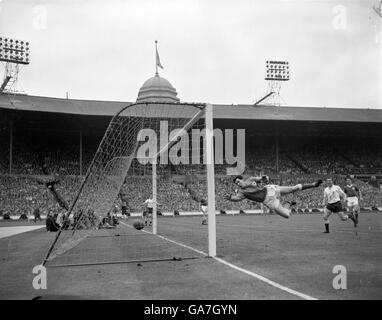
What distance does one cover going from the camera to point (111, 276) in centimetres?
836

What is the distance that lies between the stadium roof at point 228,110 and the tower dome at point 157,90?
35.6ft

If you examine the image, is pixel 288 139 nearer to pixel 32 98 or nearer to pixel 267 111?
pixel 267 111

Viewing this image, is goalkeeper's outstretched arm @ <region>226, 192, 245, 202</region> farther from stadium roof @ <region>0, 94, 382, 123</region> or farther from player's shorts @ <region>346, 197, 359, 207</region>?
stadium roof @ <region>0, 94, 382, 123</region>

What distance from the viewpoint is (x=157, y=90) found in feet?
218

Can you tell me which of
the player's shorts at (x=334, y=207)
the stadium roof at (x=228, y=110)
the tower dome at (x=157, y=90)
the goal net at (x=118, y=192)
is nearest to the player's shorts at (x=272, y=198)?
the goal net at (x=118, y=192)

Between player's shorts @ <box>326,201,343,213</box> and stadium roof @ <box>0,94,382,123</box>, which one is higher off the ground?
stadium roof @ <box>0,94,382,123</box>

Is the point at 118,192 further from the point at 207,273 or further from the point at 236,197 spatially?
the point at 207,273

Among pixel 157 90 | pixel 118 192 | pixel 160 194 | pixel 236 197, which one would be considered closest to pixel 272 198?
pixel 236 197

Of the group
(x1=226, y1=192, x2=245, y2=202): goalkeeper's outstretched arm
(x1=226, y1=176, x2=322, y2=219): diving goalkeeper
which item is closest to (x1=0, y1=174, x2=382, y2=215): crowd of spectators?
(x1=226, y1=176, x2=322, y2=219): diving goalkeeper

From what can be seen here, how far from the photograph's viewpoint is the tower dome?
66312 mm

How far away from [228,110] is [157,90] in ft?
48.0

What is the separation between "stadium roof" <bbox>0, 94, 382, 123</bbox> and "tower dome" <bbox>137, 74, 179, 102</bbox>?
35.6ft

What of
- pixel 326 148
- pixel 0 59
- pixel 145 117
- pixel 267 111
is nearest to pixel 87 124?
pixel 0 59
